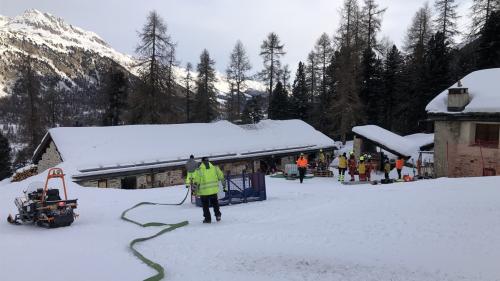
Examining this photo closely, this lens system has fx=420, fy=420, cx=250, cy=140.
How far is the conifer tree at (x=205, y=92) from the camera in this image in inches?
1925

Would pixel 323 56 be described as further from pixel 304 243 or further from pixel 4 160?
pixel 304 243

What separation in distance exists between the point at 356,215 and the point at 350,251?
223 cm

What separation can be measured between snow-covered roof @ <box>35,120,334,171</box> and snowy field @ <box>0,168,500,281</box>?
42.3ft

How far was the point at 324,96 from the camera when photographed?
2170 inches

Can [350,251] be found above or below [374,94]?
below

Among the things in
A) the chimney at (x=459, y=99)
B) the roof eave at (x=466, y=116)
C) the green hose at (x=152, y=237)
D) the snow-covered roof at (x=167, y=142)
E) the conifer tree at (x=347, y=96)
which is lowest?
the green hose at (x=152, y=237)

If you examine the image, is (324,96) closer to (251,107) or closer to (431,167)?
(251,107)

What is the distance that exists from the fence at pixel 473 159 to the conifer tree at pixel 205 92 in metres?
31.0

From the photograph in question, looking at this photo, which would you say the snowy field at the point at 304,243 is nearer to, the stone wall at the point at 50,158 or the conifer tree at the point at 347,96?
the stone wall at the point at 50,158

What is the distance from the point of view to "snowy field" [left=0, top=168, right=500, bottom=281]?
6.56 meters

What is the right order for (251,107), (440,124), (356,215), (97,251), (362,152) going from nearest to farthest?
(97,251), (356,215), (440,124), (362,152), (251,107)

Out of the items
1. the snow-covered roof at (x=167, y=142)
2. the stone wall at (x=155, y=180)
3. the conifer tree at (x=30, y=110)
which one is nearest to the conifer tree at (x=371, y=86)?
the snow-covered roof at (x=167, y=142)

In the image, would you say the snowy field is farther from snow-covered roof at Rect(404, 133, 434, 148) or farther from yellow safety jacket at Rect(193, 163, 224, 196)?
snow-covered roof at Rect(404, 133, 434, 148)

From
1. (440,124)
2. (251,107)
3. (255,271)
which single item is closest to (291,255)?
(255,271)
